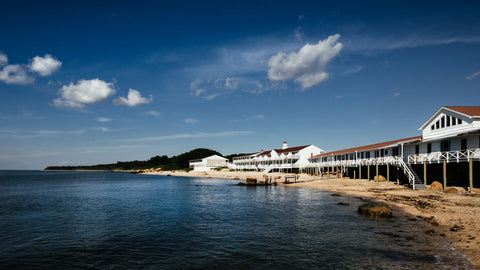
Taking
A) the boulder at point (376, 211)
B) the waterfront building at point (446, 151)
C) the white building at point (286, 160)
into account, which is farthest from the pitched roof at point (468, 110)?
the white building at point (286, 160)

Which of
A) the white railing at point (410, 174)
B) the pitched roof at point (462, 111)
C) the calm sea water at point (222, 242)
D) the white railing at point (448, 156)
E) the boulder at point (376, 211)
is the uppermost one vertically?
the pitched roof at point (462, 111)

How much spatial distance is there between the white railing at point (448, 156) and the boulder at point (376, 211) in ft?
36.0

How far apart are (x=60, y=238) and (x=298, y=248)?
13875 mm

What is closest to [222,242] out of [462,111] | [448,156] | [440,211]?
[440,211]

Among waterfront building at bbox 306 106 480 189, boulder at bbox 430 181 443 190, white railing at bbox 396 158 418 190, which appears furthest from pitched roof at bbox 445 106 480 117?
white railing at bbox 396 158 418 190

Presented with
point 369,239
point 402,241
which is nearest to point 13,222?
point 369,239

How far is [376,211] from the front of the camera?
21.8 meters

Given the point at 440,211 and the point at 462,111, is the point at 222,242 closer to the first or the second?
the point at 440,211

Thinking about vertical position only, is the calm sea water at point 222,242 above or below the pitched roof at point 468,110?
below

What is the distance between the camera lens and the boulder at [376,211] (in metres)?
21.3

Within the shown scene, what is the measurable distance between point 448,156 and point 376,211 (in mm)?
14125

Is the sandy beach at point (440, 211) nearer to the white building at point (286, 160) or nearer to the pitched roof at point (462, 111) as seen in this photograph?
the pitched roof at point (462, 111)

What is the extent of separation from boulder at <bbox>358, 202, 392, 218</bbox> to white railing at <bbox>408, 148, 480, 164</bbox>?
36.0ft

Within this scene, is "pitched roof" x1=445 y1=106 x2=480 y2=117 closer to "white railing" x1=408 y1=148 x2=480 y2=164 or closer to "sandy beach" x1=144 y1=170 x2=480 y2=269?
"white railing" x1=408 y1=148 x2=480 y2=164
